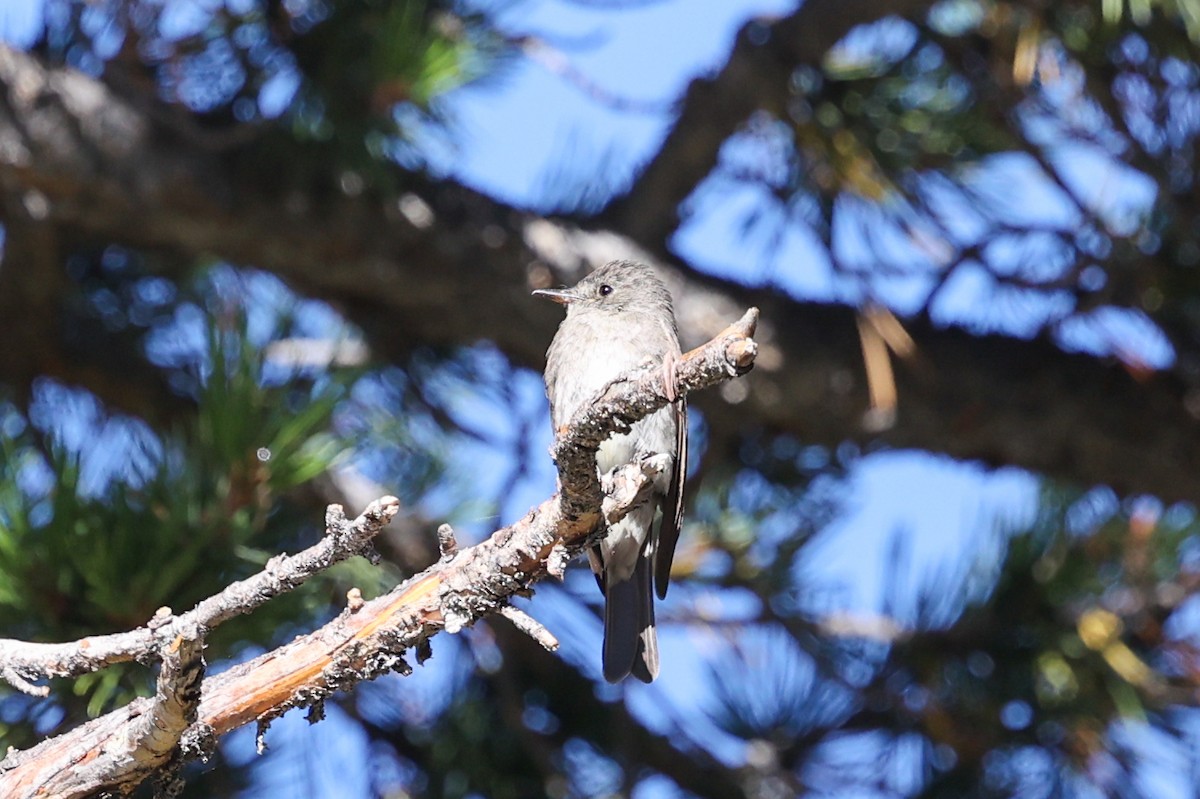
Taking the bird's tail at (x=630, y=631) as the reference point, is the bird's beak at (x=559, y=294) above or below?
above

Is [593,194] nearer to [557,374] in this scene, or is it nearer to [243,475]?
[557,374]

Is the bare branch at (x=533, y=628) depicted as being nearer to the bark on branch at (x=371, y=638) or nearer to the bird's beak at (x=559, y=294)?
the bark on branch at (x=371, y=638)

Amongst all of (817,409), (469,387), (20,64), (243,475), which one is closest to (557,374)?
(469,387)

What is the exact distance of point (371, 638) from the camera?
1724 millimetres

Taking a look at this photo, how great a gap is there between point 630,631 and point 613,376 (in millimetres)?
538

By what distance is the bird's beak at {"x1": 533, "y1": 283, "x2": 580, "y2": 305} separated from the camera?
3.08 metres

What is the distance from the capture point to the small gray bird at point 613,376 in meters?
3.05

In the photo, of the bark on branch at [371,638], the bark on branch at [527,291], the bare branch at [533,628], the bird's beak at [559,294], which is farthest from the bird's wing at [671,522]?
the bare branch at [533,628]

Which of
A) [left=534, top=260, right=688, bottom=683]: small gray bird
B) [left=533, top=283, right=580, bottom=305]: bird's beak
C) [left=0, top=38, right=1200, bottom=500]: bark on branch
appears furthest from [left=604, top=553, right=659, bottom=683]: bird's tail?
[left=533, top=283, right=580, bottom=305]: bird's beak

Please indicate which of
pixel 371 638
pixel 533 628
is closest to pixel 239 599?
pixel 371 638

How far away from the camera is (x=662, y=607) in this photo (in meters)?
3.42

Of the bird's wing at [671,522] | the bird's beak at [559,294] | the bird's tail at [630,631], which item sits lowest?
the bird's tail at [630,631]

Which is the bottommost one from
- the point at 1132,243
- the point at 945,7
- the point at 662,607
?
the point at 662,607

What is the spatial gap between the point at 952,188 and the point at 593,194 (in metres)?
0.86
